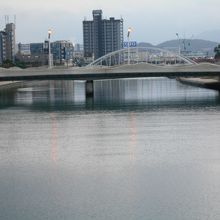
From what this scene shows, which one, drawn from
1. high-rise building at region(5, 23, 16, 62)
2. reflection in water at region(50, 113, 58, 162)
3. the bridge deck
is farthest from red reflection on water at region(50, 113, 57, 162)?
high-rise building at region(5, 23, 16, 62)

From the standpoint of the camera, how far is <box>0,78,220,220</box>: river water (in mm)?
13562

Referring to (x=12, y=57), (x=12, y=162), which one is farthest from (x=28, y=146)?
(x=12, y=57)

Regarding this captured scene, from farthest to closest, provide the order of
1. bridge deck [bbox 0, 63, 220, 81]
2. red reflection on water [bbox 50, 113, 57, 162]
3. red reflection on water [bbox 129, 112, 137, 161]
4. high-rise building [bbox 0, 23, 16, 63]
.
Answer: high-rise building [bbox 0, 23, 16, 63] → bridge deck [bbox 0, 63, 220, 81] → red reflection on water [bbox 129, 112, 137, 161] → red reflection on water [bbox 50, 113, 57, 162]

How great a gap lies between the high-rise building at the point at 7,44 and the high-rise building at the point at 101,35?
2145 cm

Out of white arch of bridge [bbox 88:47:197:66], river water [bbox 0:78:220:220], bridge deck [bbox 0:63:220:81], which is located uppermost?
white arch of bridge [bbox 88:47:197:66]

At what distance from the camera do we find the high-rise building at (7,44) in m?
129

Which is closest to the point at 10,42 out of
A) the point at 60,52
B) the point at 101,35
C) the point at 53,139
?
the point at 60,52

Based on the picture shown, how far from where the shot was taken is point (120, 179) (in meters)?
16.1

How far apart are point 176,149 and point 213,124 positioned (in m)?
6.97

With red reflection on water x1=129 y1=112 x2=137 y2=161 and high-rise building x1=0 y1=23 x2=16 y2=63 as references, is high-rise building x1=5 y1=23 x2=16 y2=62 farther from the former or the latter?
red reflection on water x1=129 y1=112 x2=137 y2=161

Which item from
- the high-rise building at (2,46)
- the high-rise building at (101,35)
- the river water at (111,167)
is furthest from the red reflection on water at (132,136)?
the high-rise building at (101,35)

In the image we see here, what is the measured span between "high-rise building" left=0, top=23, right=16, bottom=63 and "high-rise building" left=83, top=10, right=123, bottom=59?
2145 centimetres

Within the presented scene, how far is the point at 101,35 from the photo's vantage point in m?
154

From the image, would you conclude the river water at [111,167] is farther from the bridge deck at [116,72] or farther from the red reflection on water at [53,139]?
the bridge deck at [116,72]
